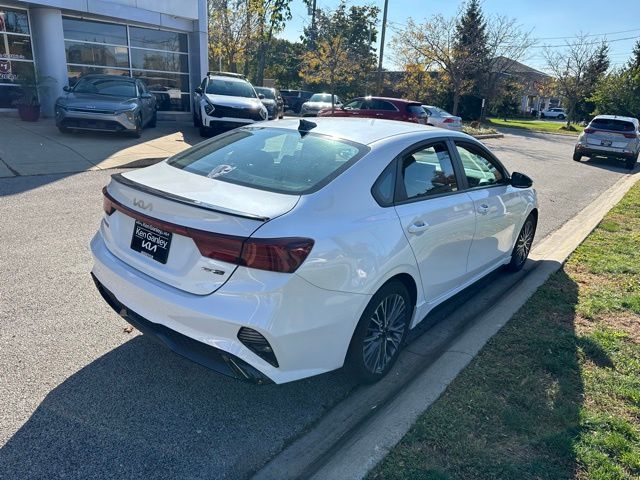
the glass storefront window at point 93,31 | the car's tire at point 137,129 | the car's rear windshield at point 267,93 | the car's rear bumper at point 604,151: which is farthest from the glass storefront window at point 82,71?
the car's rear bumper at point 604,151

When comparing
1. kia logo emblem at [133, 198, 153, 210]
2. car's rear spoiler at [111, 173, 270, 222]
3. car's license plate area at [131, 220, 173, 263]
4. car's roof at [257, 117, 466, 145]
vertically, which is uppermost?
car's roof at [257, 117, 466, 145]

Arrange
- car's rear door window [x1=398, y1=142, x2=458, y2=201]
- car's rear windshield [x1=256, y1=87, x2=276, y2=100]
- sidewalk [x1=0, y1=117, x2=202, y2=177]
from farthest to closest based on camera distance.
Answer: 1. car's rear windshield [x1=256, y1=87, x2=276, y2=100]
2. sidewalk [x1=0, y1=117, x2=202, y2=177]
3. car's rear door window [x1=398, y1=142, x2=458, y2=201]

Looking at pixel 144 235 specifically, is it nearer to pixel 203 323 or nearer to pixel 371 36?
pixel 203 323

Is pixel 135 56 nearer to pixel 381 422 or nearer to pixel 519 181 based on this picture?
pixel 519 181

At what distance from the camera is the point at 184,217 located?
2586mm

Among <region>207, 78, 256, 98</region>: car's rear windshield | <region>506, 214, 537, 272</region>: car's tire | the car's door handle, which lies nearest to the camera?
the car's door handle

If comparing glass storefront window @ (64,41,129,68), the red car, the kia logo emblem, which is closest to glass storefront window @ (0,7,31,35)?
glass storefront window @ (64,41,129,68)

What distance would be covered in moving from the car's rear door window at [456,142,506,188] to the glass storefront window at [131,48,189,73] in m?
16.7

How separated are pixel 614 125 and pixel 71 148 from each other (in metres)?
16.9

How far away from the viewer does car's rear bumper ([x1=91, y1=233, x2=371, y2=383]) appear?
243 centimetres

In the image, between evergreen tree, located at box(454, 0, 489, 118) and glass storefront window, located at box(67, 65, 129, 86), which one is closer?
glass storefront window, located at box(67, 65, 129, 86)

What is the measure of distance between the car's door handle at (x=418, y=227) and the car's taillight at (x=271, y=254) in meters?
1.02

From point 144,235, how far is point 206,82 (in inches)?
530

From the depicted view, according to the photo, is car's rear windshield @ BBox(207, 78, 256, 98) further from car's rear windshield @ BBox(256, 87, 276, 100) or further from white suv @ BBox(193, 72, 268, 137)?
car's rear windshield @ BBox(256, 87, 276, 100)
